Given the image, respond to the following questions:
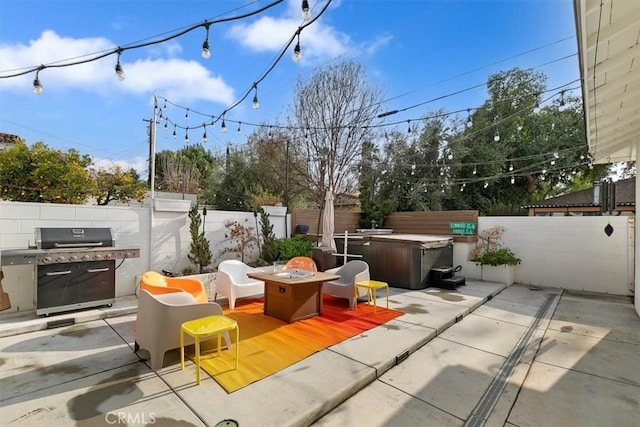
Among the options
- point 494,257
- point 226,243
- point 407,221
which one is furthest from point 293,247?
point 494,257

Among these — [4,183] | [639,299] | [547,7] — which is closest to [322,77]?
[547,7]

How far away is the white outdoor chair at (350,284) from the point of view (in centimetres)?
501

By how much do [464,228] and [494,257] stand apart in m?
1.13

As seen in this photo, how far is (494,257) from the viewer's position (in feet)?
25.1

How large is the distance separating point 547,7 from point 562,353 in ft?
17.3

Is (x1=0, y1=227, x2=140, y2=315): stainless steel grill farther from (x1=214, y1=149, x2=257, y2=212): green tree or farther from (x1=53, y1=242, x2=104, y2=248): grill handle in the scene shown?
(x1=214, y1=149, x2=257, y2=212): green tree

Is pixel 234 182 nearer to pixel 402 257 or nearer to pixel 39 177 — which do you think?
pixel 39 177

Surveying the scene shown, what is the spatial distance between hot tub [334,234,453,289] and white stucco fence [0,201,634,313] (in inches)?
57.2

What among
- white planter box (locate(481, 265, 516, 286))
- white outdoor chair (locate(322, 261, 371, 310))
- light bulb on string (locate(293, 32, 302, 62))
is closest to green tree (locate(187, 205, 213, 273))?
white outdoor chair (locate(322, 261, 371, 310))

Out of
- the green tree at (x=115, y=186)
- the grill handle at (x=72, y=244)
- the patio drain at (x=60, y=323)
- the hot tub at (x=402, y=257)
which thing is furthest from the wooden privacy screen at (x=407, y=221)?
the patio drain at (x=60, y=323)

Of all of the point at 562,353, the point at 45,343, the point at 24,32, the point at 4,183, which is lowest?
the point at 562,353

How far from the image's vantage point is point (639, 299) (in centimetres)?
517

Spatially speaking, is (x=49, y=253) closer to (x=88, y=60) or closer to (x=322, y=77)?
(x=88, y=60)

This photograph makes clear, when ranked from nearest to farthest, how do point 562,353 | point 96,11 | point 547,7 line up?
point 562,353 < point 96,11 < point 547,7
